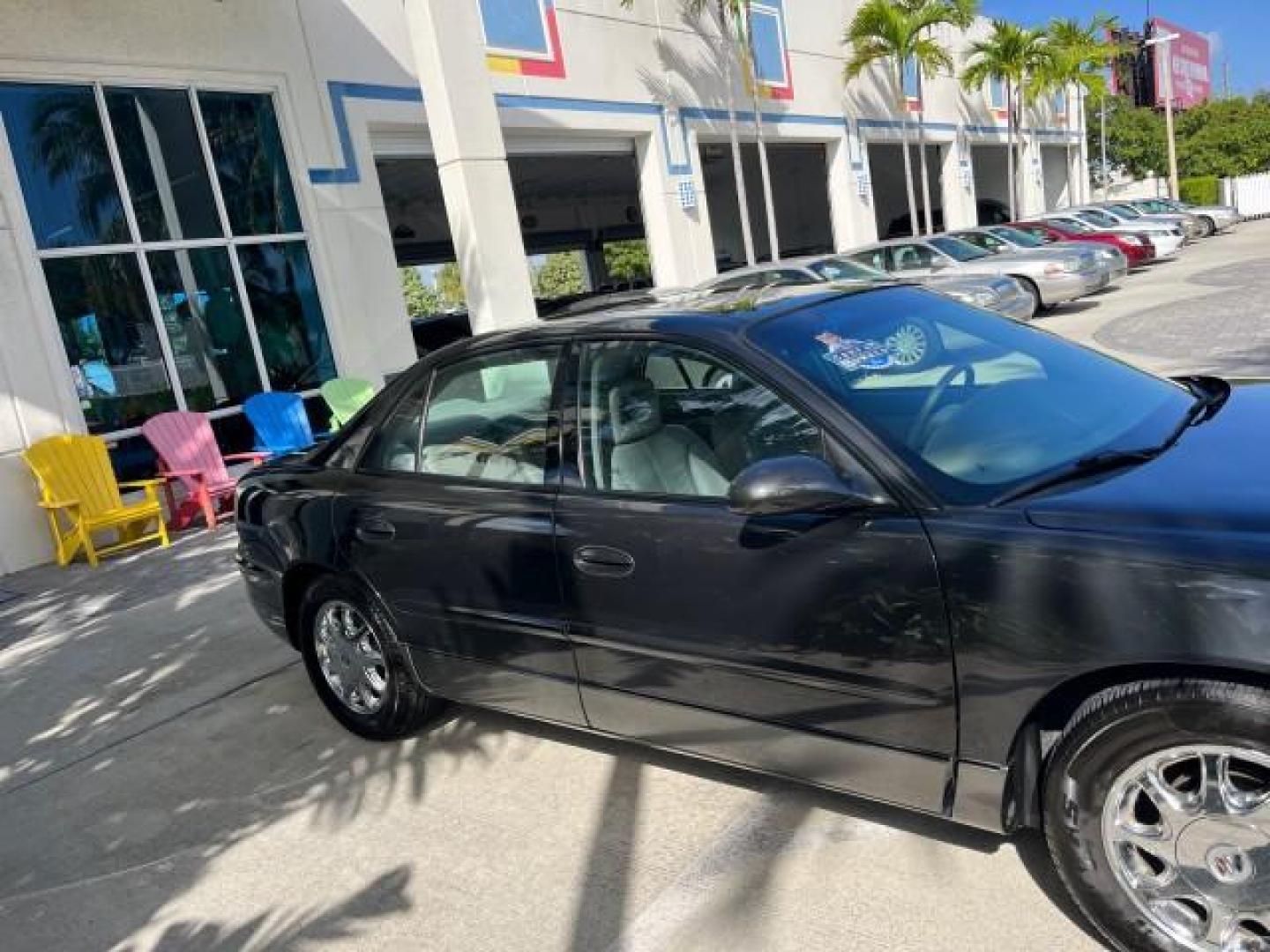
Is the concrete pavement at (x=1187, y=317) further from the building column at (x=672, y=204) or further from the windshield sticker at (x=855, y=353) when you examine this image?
the building column at (x=672, y=204)

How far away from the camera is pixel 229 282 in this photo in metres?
9.70

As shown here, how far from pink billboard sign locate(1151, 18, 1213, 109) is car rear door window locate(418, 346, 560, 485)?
200 ft

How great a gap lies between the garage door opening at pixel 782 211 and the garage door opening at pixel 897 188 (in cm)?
183

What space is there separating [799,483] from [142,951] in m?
2.35

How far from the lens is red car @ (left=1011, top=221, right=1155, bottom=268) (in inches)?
709

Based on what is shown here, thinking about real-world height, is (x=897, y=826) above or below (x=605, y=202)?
below

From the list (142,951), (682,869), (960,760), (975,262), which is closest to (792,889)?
(682,869)

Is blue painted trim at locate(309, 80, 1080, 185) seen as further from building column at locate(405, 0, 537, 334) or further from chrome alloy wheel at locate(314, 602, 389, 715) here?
chrome alloy wheel at locate(314, 602, 389, 715)

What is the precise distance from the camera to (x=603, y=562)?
2.84 meters

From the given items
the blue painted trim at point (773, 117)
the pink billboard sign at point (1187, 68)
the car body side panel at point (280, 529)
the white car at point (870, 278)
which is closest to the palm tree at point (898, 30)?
the blue painted trim at point (773, 117)

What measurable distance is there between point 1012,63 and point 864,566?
26.7 metres

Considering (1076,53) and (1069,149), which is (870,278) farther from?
(1069,149)

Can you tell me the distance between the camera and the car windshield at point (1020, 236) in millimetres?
16609

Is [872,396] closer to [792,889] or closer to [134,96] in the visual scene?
[792,889]
